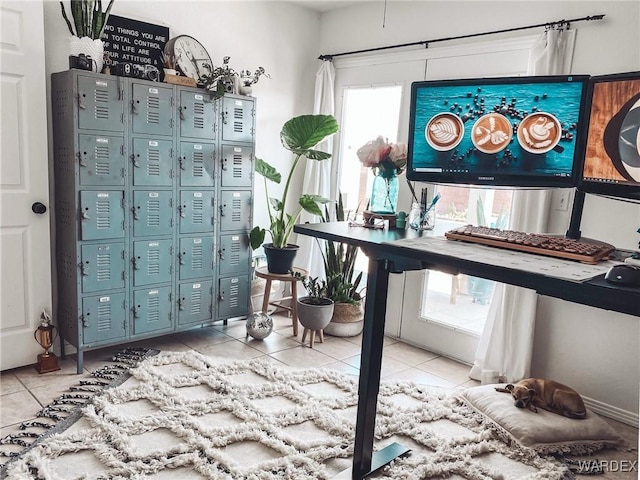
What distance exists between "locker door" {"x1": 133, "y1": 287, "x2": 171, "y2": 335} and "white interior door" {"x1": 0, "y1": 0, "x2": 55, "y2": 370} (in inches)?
20.9

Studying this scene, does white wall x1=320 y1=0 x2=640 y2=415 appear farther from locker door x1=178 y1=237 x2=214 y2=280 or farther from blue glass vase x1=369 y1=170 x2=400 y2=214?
locker door x1=178 y1=237 x2=214 y2=280

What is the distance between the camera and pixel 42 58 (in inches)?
114

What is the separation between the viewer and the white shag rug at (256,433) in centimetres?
212

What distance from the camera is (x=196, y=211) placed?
3.44 m

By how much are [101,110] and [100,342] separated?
1380 millimetres

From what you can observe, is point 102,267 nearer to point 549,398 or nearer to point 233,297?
point 233,297

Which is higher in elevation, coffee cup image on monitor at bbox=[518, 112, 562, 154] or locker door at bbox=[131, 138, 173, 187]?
coffee cup image on monitor at bbox=[518, 112, 562, 154]

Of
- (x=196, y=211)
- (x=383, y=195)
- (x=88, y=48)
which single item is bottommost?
(x=196, y=211)

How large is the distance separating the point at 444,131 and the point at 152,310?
226 centimetres

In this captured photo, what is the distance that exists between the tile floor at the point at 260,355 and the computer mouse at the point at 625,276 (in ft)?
5.69

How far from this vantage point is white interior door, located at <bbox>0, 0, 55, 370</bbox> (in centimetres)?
280

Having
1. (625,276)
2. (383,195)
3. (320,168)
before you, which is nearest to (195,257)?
(320,168)

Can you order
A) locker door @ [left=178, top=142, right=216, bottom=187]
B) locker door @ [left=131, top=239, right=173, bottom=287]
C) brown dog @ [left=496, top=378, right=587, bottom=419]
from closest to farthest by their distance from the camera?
brown dog @ [left=496, top=378, right=587, bottom=419] → locker door @ [left=131, top=239, right=173, bottom=287] → locker door @ [left=178, top=142, right=216, bottom=187]

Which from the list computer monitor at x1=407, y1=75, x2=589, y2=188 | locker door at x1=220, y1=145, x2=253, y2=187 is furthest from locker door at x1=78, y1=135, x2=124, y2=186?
computer monitor at x1=407, y1=75, x2=589, y2=188
